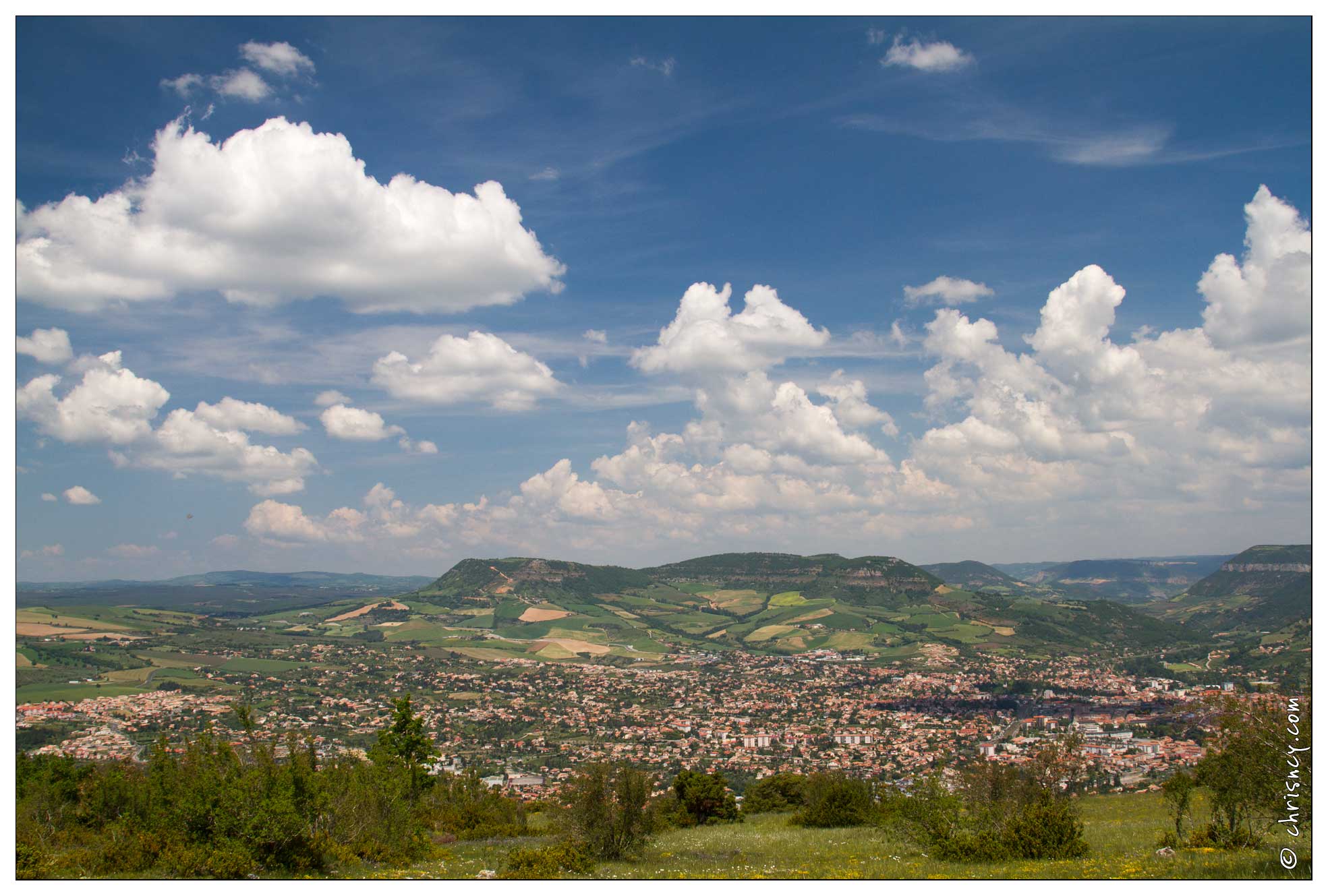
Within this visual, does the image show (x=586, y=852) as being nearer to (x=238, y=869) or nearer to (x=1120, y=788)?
(x=238, y=869)

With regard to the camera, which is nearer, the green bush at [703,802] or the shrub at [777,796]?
the green bush at [703,802]

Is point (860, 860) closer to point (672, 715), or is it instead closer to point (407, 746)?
point (407, 746)

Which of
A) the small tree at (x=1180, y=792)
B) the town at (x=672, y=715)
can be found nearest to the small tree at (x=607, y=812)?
the small tree at (x=1180, y=792)

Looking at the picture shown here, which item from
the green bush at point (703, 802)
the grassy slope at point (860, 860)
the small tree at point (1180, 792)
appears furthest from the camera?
the green bush at point (703, 802)

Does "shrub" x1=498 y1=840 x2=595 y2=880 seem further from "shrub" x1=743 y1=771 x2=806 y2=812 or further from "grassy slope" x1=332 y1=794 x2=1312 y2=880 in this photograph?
"shrub" x1=743 y1=771 x2=806 y2=812

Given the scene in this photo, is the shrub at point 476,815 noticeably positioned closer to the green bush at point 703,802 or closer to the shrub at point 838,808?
the green bush at point 703,802

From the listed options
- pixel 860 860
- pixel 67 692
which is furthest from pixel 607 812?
pixel 67 692

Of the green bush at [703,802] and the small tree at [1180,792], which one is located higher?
the small tree at [1180,792]
